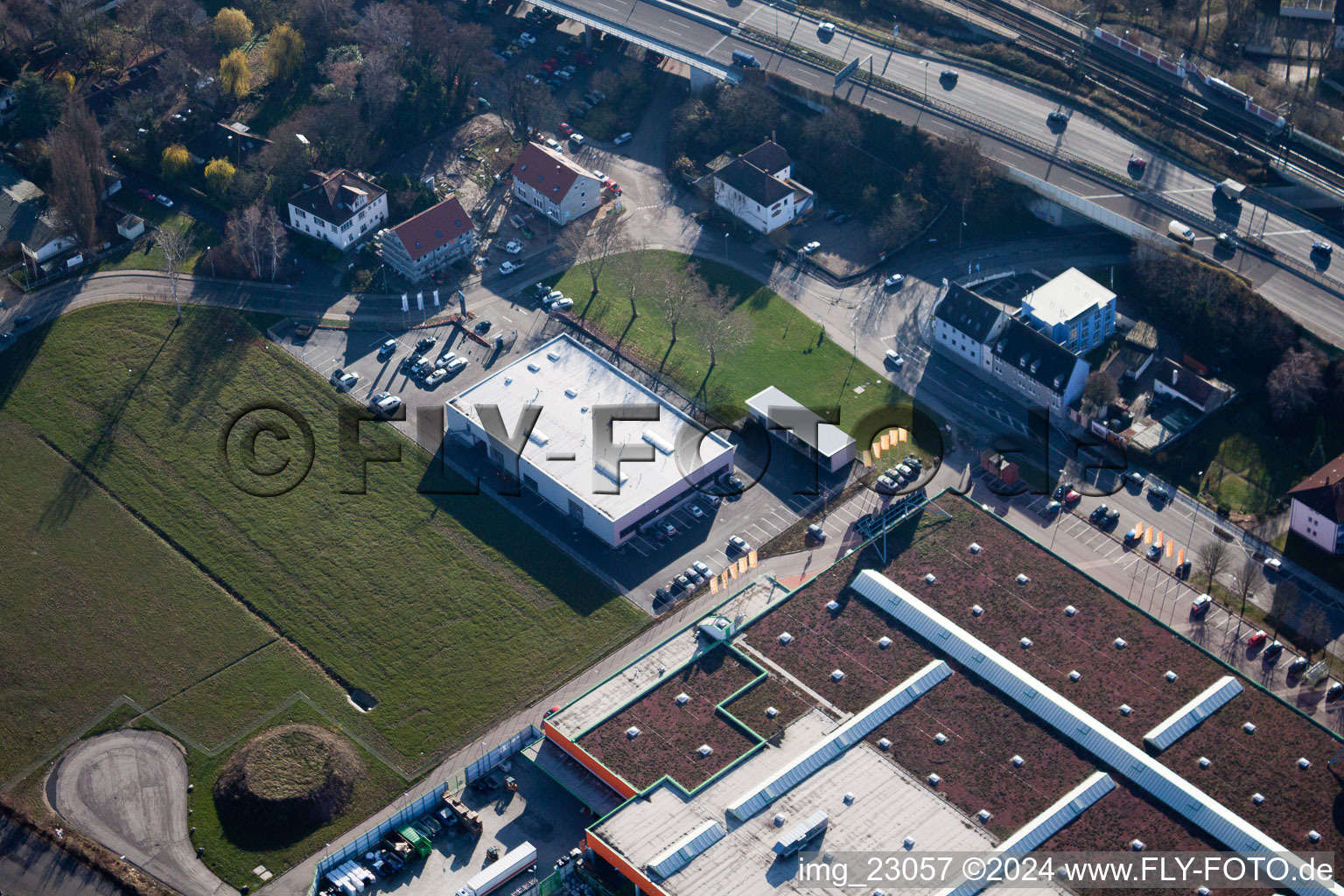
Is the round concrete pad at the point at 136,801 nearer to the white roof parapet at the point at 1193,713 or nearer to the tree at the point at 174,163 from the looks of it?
the white roof parapet at the point at 1193,713

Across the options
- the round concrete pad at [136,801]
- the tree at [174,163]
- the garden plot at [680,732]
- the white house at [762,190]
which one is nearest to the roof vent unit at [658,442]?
the garden plot at [680,732]

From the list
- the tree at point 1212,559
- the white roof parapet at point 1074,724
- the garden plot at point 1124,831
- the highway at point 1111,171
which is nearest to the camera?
the white roof parapet at point 1074,724

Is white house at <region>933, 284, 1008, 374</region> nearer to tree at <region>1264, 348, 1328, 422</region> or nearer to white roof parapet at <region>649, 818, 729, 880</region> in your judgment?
tree at <region>1264, 348, 1328, 422</region>

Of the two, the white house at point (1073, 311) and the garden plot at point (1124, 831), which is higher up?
the white house at point (1073, 311)

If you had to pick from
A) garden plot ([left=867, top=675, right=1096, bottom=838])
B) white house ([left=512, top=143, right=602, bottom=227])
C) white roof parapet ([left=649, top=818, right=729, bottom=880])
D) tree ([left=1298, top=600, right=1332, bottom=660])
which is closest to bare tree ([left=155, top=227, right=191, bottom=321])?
white house ([left=512, top=143, right=602, bottom=227])

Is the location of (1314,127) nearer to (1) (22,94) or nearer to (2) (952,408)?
(2) (952,408)

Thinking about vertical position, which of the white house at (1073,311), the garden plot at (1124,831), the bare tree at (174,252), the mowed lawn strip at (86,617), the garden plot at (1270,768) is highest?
the white house at (1073,311)

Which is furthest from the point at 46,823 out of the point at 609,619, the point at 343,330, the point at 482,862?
the point at 343,330
